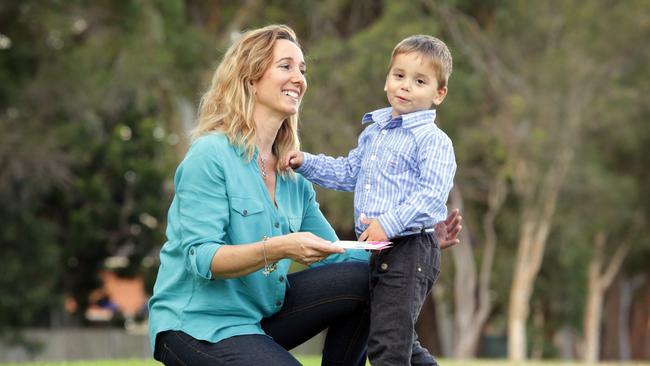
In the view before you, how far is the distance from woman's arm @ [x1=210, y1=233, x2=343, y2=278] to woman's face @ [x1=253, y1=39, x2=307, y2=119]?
0.70 m

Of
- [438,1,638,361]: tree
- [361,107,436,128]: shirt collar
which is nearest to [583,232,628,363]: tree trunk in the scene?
[438,1,638,361]: tree

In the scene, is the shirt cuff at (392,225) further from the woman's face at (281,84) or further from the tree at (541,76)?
the tree at (541,76)

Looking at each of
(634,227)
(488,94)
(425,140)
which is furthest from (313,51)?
(425,140)

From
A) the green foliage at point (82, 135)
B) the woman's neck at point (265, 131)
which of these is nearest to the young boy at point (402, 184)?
the woman's neck at point (265, 131)

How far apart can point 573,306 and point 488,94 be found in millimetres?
8585

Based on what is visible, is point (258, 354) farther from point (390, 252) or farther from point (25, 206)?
point (25, 206)

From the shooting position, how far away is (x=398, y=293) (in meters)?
4.80

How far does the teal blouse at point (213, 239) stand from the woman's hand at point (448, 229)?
2.25ft

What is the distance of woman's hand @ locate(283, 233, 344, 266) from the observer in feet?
14.5

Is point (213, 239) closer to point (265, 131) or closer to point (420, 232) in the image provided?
point (265, 131)

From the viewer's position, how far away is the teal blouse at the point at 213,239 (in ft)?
15.4

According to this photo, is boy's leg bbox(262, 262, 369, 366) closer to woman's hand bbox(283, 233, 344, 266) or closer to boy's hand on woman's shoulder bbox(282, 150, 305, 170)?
boy's hand on woman's shoulder bbox(282, 150, 305, 170)

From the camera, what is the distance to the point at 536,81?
978 inches

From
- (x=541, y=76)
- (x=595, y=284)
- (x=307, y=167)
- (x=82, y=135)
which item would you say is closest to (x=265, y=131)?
(x=307, y=167)
